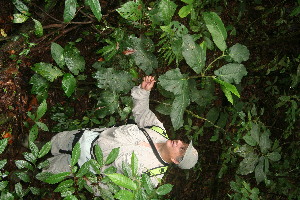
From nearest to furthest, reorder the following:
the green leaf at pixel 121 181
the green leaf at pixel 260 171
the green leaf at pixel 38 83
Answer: the green leaf at pixel 121 181 < the green leaf at pixel 38 83 < the green leaf at pixel 260 171

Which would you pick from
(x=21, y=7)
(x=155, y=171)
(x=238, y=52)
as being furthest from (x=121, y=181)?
(x=21, y=7)

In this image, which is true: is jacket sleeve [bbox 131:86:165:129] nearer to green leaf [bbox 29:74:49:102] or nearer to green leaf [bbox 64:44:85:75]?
green leaf [bbox 64:44:85:75]

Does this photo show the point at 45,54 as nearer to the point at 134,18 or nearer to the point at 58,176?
the point at 134,18

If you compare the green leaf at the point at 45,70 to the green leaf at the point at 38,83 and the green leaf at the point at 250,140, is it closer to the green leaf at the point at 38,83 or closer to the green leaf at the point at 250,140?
the green leaf at the point at 38,83

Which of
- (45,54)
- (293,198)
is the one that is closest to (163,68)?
(45,54)

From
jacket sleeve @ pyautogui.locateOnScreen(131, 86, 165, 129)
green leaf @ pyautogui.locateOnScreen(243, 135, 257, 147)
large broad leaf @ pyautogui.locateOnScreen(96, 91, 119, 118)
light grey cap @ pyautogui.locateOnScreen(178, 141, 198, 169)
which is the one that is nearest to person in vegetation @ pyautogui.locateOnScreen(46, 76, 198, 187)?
light grey cap @ pyautogui.locateOnScreen(178, 141, 198, 169)

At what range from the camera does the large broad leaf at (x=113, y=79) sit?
2.68 m

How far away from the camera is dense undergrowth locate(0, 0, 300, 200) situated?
2160mm

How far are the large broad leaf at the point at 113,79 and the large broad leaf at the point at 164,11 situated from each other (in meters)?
0.68

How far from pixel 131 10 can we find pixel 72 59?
2.50 ft

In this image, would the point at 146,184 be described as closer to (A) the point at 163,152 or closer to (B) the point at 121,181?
(B) the point at 121,181

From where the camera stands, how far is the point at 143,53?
2625 millimetres

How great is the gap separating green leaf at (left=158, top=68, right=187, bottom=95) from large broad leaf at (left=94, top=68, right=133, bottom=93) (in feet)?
2.26

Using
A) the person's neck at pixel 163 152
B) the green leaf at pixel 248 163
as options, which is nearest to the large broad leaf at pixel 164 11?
the person's neck at pixel 163 152
